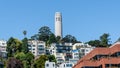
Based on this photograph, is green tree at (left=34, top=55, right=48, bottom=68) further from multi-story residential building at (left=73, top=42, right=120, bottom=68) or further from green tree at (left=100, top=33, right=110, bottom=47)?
multi-story residential building at (left=73, top=42, right=120, bottom=68)

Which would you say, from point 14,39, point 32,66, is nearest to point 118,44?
point 32,66

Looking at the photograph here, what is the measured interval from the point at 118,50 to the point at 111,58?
2203mm

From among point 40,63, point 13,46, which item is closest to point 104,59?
point 40,63

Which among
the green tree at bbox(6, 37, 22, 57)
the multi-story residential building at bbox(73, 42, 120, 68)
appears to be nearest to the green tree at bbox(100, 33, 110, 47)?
the green tree at bbox(6, 37, 22, 57)

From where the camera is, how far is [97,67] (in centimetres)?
8106

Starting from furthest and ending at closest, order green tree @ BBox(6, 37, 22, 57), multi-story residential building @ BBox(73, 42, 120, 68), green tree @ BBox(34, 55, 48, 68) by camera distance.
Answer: green tree @ BBox(6, 37, 22, 57) → green tree @ BBox(34, 55, 48, 68) → multi-story residential building @ BBox(73, 42, 120, 68)

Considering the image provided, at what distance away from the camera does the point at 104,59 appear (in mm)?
77625

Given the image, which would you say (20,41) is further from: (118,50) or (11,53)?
(118,50)

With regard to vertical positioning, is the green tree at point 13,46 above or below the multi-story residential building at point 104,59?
above

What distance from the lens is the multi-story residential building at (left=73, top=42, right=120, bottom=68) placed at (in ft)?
255

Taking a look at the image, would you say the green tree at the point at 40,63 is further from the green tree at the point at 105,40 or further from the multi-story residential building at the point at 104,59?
the multi-story residential building at the point at 104,59

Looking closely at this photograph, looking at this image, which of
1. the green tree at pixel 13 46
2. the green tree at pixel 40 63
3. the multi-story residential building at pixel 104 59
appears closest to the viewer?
the multi-story residential building at pixel 104 59

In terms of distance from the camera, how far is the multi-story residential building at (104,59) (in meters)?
77.7

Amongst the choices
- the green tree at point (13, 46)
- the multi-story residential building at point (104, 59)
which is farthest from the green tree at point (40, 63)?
the multi-story residential building at point (104, 59)
